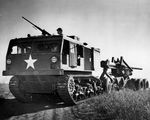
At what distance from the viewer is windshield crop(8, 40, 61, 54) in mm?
10125

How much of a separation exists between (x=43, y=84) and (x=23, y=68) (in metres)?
1.12

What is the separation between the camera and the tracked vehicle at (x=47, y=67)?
9664 millimetres

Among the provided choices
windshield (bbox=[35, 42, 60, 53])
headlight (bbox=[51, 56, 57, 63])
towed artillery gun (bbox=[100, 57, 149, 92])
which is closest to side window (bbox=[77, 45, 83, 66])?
windshield (bbox=[35, 42, 60, 53])

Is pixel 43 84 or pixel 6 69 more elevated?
pixel 6 69

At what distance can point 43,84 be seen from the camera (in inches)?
408

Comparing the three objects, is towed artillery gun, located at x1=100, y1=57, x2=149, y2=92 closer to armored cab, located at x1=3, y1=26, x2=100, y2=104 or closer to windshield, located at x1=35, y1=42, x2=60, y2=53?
armored cab, located at x1=3, y1=26, x2=100, y2=104

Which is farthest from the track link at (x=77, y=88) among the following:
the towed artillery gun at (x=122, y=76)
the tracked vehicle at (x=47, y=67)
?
the towed artillery gun at (x=122, y=76)

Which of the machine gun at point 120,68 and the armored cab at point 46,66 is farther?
the machine gun at point 120,68

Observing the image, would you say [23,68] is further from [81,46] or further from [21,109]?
[81,46]

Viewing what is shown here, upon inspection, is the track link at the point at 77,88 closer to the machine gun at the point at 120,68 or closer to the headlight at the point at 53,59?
→ the headlight at the point at 53,59

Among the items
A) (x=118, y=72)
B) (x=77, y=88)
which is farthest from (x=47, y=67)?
(x=118, y=72)

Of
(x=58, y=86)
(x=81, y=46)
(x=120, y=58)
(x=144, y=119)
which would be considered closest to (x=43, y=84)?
(x=58, y=86)

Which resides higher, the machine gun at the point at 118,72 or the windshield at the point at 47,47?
the windshield at the point at 47,47

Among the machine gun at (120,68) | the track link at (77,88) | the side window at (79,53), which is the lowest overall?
the track link at (77,88)
